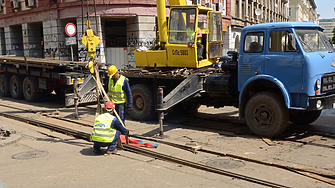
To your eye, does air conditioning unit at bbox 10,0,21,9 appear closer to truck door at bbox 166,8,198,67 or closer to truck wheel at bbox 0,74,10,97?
truck wheel at bbox 0,74,10,97

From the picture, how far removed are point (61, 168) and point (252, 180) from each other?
3480 millimetres

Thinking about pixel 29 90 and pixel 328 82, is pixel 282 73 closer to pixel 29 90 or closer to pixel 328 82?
pixel 328 82

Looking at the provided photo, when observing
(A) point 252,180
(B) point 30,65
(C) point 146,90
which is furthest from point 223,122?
(B) point 30,65

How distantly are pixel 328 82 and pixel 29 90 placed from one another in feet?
40.4

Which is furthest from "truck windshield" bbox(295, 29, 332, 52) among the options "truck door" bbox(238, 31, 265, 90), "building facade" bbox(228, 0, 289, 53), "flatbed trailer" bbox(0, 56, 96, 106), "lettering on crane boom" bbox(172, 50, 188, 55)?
"building facade" bbox(228, 0, 289, 53)

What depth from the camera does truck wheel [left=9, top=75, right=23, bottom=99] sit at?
16719 millimetres

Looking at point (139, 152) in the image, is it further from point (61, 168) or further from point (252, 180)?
point (252, 180)

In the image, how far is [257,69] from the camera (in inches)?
341

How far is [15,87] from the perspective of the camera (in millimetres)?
17125

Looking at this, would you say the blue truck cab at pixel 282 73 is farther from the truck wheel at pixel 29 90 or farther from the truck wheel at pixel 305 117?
the truck wheel at pixel 29 90

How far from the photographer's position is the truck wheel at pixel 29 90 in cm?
1570

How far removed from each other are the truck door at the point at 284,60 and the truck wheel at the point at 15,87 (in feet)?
39.7

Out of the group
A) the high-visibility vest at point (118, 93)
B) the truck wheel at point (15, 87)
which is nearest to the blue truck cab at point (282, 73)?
the high-visibility vest at point (118, 93)

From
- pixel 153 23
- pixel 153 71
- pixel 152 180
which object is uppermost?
pixel 153 23
